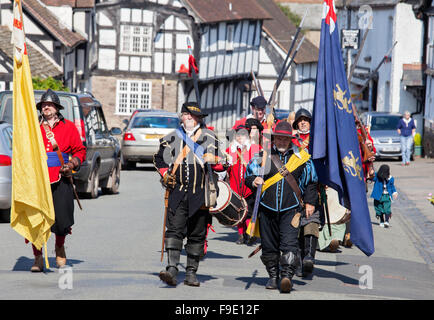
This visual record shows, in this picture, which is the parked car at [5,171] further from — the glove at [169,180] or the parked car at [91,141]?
the glove at [169,180]

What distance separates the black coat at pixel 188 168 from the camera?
901 centimetres

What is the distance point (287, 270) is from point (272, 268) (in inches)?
7.2

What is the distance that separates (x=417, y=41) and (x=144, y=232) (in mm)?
34691

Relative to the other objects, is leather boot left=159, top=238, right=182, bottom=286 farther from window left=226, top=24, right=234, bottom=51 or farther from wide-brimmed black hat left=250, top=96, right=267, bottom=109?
window left=226, top=24, right=234, bottom=51

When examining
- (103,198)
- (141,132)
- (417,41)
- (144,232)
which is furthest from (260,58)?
(144,232)

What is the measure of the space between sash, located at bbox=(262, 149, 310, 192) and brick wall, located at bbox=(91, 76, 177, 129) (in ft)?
127

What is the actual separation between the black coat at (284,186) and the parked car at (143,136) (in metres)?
17.2

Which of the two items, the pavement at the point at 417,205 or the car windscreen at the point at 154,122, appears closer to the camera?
the pavement at the point at 417,205

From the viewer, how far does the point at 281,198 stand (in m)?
9.08

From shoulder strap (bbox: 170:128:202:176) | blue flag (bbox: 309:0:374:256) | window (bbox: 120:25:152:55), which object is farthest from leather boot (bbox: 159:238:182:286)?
window (bbox: 120:25:152:55)

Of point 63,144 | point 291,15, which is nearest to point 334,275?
point 63,144

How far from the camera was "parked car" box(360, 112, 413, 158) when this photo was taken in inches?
1366

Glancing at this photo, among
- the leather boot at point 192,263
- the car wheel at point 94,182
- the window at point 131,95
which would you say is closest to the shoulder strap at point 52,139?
the leather boot at point 192,263
